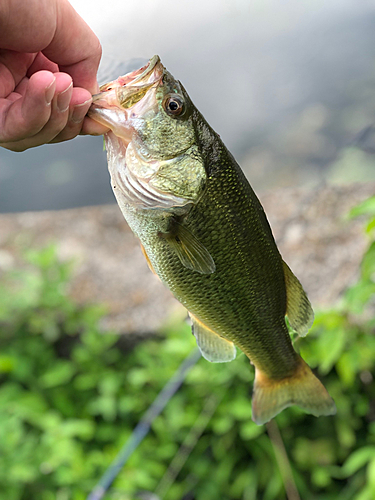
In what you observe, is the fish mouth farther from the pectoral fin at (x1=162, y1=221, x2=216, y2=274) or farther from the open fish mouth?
the pectoral fin at (x1=162, y1=221, x2=216, y2=274)

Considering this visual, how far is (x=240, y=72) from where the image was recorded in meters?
1.53

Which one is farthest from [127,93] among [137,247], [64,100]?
[137,247]

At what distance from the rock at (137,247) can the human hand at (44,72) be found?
1933mm

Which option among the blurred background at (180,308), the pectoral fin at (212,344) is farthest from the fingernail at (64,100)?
the pectoral fin at (212,344)

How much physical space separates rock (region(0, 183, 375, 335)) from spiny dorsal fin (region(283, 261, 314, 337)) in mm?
1586

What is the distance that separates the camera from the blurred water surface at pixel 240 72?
1298mm

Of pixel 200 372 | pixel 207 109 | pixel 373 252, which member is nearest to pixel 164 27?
pixel 207 109

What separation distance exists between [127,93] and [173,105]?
0.11 meters

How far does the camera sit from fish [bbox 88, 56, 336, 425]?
1.02 m

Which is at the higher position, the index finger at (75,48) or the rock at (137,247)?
the index finger at (75,48)

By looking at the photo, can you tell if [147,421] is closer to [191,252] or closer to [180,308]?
[180,308]

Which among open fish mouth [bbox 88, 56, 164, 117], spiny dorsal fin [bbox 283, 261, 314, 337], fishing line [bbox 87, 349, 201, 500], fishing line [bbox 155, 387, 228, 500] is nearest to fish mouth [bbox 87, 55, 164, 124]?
open fish mouth [bbox 88, 56, 164, 117]

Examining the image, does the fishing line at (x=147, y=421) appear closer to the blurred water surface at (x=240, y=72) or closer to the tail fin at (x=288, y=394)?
the blurred water surface at (x=240, y=72)

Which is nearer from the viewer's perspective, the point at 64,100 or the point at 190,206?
the point at 64,100
